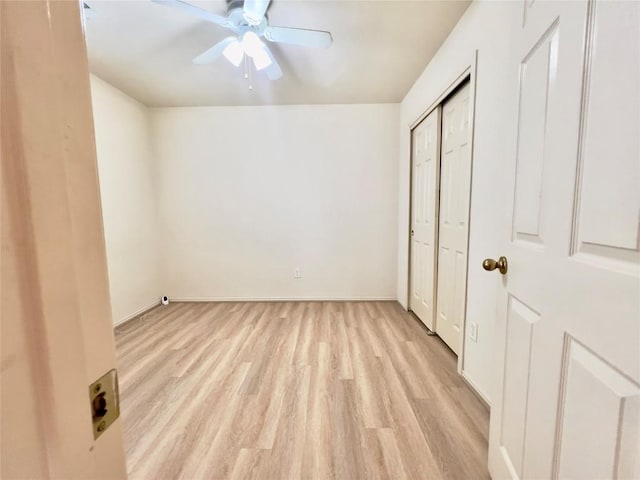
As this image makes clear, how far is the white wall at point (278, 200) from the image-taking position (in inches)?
123

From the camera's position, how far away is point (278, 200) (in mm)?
3230

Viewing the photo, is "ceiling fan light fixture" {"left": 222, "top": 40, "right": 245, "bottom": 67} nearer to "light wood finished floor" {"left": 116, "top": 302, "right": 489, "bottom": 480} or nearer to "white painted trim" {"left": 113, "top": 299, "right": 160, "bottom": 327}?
"light wood finished floor" {"left": 116, "top": 302, "right": 489, "bottom": 480}

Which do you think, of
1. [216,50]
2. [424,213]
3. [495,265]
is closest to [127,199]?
[216,50]

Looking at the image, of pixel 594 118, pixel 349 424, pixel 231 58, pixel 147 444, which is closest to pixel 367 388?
pixel 349 424

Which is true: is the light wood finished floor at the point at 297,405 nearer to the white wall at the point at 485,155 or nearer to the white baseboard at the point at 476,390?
the white baseboard at the point at 476,390

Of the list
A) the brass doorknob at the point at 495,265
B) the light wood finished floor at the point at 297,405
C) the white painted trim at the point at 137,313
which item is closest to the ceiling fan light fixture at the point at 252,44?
the brass doorknob at the point at 495,265

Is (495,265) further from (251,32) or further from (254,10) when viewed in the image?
(251,32)

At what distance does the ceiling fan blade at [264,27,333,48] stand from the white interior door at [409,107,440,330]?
3.55 feet

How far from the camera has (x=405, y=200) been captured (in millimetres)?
2943

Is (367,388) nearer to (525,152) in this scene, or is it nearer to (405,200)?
(525,152)

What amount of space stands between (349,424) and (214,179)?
2862 mm

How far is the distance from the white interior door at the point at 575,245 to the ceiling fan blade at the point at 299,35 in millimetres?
1090

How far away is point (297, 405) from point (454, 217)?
5.40ft

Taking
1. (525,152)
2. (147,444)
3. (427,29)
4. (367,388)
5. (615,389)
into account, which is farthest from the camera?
(427,29)
